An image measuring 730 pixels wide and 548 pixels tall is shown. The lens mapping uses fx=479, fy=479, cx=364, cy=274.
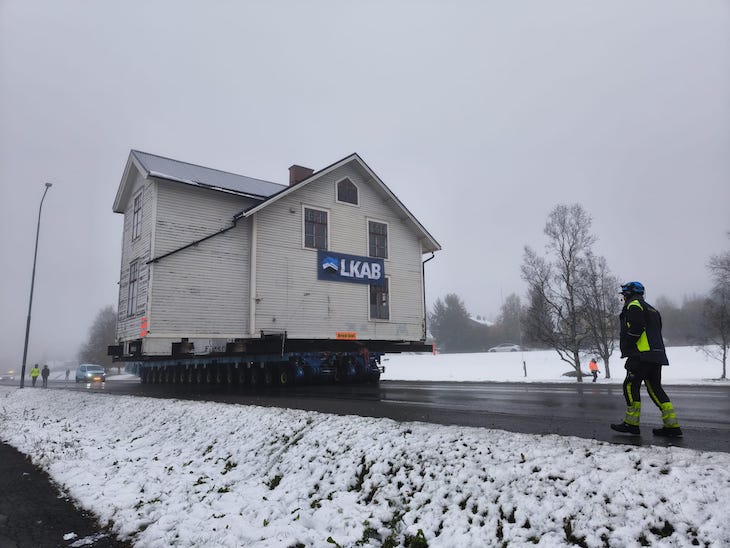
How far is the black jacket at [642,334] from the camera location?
539 centimetres

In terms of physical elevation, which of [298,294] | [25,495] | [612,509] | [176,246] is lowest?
[25,495]

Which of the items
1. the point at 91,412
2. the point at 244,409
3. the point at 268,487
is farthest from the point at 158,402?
the point at 268,487

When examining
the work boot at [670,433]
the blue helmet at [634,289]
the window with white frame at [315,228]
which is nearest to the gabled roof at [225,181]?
the window with white frame at [315,228]

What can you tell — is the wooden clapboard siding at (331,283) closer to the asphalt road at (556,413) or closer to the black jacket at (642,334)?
the asphalt road at (556,413)

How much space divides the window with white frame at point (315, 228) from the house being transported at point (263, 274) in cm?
5

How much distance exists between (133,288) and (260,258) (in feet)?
16.1

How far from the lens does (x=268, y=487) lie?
19.2ft

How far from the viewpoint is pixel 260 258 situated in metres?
18.0

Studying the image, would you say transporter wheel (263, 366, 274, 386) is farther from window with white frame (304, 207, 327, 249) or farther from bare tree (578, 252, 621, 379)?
bare tree (578, 252, 621, 379)

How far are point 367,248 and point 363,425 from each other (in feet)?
48.4

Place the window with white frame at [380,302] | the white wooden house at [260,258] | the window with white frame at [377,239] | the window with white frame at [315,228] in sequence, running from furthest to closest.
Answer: the window with white frame at [377,239]
the window with white frame at [380,302]
the window with white frame at [315,228]
the white wooden house at [260,258]

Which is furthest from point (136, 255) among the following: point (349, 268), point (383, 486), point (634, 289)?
point (634, 289)

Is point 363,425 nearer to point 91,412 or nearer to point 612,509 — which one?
point 612,509

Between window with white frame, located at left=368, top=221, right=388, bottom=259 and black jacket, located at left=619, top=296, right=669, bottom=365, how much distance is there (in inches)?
622
